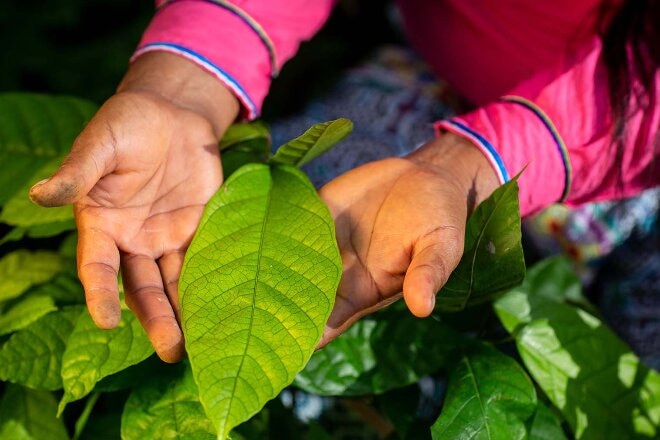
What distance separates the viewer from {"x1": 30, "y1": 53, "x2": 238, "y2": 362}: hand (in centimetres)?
67

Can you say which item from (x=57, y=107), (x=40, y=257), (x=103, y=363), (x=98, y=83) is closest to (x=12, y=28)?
(x=98, y=83)

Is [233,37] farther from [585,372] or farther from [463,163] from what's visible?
[585,372]

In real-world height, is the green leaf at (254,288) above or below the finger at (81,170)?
below

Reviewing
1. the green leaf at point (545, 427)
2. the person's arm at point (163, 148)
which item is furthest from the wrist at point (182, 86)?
the green leaf at point (545, 427)

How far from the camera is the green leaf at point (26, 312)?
0.76 metres

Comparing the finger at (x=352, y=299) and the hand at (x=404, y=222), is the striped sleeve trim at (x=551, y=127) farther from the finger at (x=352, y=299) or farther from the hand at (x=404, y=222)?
the finger at (x=352, y=299)

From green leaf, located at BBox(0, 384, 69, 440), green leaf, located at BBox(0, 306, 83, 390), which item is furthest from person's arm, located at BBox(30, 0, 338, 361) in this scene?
green leaf, located at BBox(0, 384, 69, 440)

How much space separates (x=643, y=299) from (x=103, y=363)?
3.07ft

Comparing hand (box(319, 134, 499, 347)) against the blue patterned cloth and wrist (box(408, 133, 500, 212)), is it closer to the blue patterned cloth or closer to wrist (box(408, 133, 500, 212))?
wrist (box(408, 133, 500, 212))

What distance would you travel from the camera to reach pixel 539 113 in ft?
3.06

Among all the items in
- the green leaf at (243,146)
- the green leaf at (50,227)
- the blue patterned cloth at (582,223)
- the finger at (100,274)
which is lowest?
the blue patterned cloth at (582,223)

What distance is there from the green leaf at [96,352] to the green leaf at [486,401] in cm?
30

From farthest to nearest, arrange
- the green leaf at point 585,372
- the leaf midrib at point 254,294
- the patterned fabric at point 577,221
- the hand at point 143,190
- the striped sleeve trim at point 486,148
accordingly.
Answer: the patterned fabric at point 577,221, the striped sleeve trim at point 486,148, the green leaf at point 585,372, the hand at point 143,190, the leaf midrib at point 254,294

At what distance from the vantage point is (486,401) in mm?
735
